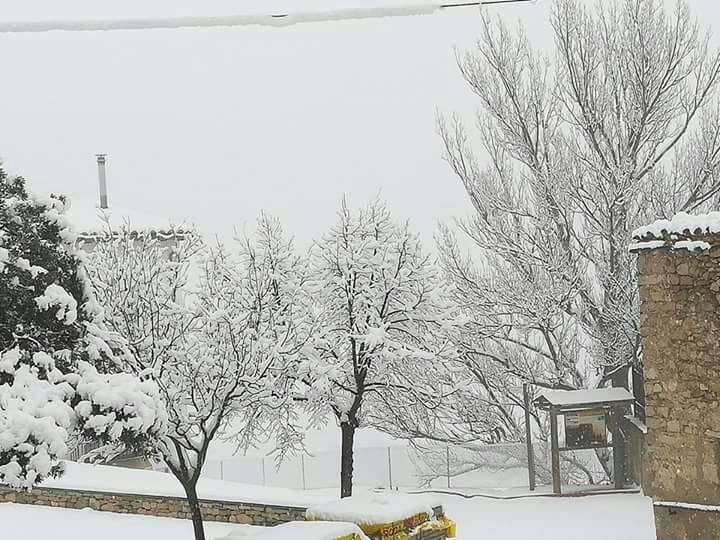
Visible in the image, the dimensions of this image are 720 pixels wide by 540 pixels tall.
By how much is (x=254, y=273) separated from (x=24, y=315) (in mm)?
5249

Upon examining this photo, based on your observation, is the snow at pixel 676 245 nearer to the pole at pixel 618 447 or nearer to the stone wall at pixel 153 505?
the stone wall at pixel 153 505

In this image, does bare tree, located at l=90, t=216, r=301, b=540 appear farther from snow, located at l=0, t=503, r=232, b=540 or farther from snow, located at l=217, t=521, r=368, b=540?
snow, located at l=217, t=521, r=368, b=540

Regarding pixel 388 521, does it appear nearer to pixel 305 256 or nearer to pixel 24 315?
pixel 24 315

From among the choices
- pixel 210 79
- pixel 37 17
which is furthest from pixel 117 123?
pixel 37 17

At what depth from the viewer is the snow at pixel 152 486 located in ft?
27.7

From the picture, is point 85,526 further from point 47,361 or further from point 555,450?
point 47,361

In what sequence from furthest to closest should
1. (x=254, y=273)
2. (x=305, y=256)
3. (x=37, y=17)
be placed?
(x=305, y=256) < (x=254, y=273) < (x=37, y=17)

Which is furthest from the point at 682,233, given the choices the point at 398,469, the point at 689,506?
the point at 398,469

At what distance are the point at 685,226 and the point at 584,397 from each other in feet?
12.0

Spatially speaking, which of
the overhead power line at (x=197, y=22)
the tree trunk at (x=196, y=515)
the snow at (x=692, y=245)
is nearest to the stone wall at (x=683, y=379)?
the snow at (x=692, y=245)

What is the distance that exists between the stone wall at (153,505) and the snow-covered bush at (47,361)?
3680mm

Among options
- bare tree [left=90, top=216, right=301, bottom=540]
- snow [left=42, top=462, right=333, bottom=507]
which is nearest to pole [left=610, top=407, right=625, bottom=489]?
snow [left=42, top=462, right=333, bottom=507]

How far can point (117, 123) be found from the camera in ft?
59.7

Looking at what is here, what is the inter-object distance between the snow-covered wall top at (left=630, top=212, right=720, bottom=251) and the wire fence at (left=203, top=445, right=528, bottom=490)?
6882mm
